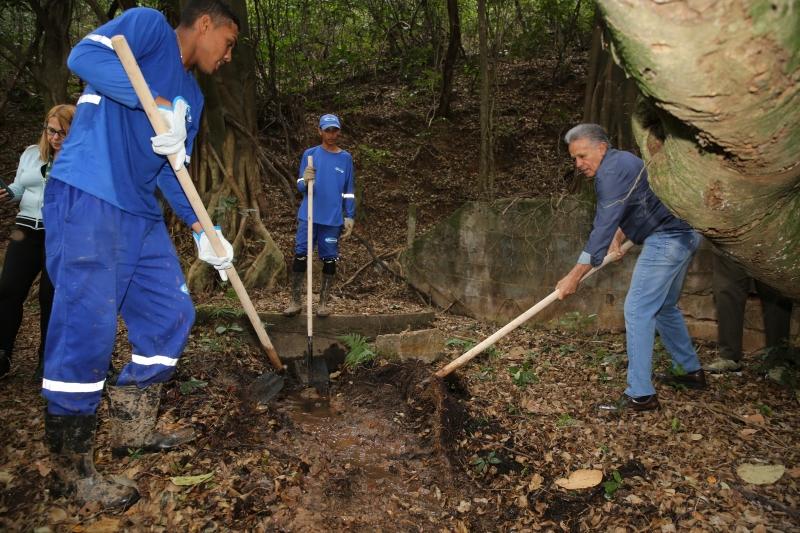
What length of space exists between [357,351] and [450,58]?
847 centimetres

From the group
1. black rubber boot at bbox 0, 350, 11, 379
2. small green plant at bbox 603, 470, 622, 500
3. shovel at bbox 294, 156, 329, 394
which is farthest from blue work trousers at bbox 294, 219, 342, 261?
small green plant at bbox 603, 470, 622, 500

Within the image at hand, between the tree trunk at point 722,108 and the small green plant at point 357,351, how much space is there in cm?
381

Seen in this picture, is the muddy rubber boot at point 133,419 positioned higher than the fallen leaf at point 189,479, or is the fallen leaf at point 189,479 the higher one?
the muddy rubber boot at point 133,419

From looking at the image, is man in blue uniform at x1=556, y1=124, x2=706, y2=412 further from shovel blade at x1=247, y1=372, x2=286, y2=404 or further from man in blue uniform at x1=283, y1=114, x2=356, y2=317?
man in blue uniform at x1=283, y1=114, x2=356, y2=317

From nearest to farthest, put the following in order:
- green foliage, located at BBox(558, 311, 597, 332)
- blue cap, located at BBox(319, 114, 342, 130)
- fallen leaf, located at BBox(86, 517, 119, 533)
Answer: fallen leaf, located at BBox(86, 517, 119, 533) → green foliage, located at BBox(558, 311, 597, 332) → blue cap, located at BBox(319, 114, 342, 130)

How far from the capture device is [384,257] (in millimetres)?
7992

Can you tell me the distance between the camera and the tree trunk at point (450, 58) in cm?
1120

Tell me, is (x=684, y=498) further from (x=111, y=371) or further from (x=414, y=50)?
(x=414, y=50)

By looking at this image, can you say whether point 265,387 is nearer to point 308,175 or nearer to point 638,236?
point 308,175

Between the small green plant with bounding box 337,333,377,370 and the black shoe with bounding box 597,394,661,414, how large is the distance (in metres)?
2.15

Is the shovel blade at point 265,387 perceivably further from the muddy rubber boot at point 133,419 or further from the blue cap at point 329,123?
the blue cap at point 329,123

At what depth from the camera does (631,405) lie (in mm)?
3779

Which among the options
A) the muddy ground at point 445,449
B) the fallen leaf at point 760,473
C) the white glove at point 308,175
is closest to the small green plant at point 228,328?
the muddy ground at point 445,449

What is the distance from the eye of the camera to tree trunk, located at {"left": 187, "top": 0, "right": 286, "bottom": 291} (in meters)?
7.12
